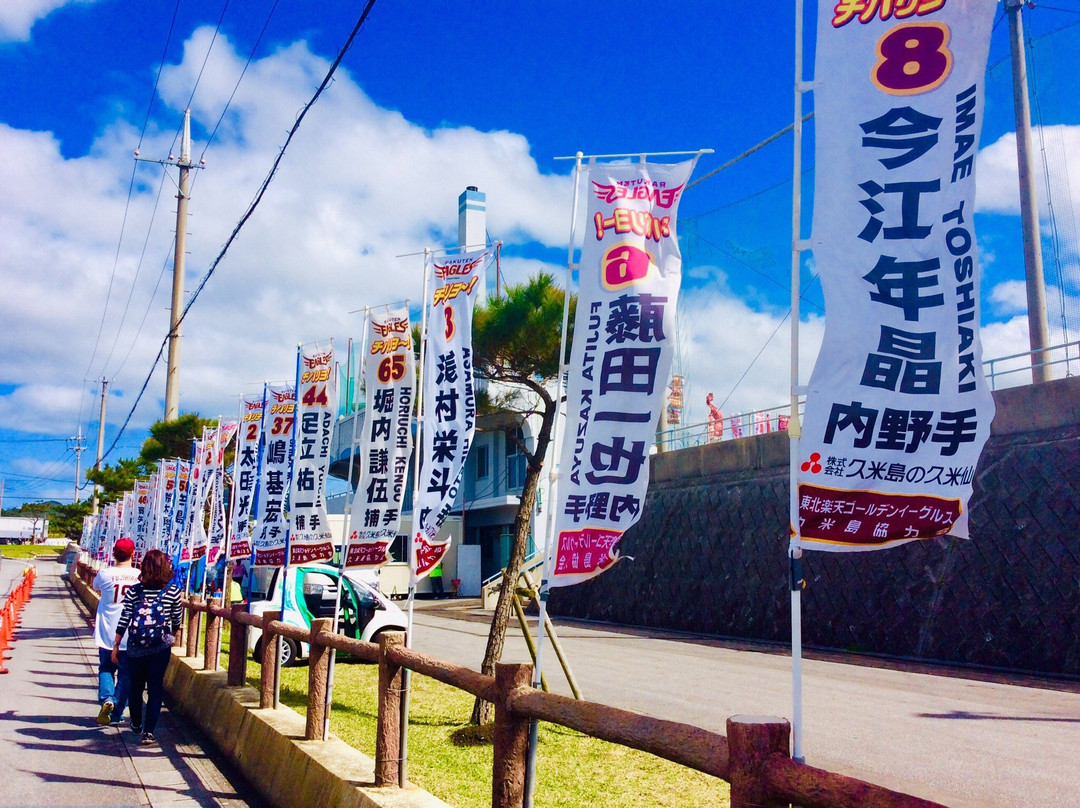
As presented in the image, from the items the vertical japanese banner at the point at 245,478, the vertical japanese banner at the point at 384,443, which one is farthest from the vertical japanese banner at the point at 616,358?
the vertical japanese banner at the point at 245,478

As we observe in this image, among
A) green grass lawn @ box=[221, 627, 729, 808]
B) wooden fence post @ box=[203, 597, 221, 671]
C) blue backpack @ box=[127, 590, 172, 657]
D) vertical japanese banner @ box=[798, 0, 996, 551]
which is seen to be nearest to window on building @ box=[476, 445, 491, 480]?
wooden fence post @ box=[203, 597, 221, 671]

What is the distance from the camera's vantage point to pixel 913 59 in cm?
387

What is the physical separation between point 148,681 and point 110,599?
41.7 inches

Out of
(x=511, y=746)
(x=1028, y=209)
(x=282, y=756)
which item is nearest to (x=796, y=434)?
(x=511, y=746)

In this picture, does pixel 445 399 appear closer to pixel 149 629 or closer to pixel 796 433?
pixel 149 629

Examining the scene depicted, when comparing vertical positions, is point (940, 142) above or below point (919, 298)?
above

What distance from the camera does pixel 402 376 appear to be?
31.3 feet

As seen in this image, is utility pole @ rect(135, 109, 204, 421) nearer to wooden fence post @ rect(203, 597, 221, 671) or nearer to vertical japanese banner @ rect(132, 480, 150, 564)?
vertical japanese banner @ rect(132, 480, 150, 564)

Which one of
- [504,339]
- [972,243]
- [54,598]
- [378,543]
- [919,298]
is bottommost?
[54,598]

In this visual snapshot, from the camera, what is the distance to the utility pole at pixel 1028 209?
45.9 ft

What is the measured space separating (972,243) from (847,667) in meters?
12.1

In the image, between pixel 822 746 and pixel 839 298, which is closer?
pixel 839 298

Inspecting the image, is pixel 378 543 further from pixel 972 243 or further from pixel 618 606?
pixel 618 606

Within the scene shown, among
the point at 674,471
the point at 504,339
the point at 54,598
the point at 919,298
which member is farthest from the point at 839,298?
the point at 54,598
